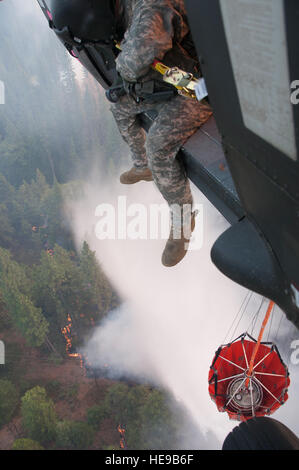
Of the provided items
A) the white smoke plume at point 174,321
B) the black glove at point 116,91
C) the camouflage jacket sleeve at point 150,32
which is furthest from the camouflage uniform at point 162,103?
the white smoke plume at point 174,321

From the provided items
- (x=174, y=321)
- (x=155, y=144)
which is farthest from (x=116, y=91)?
Answer: (x=174, y=321)

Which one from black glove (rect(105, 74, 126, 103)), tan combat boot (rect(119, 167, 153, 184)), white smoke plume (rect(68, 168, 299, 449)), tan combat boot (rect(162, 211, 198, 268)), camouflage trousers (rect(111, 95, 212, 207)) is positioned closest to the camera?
camouflage trousers (rect(111, 95, 212, 207))

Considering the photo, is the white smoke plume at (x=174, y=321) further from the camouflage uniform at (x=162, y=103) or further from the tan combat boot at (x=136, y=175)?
the camouflage uniform at (x=162, y=103)

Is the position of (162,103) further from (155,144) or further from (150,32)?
(150,32)

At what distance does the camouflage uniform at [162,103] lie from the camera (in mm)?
3322

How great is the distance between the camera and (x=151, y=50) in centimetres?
332

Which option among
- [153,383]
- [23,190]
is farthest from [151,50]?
[23,190]

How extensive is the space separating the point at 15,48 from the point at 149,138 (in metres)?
64.4

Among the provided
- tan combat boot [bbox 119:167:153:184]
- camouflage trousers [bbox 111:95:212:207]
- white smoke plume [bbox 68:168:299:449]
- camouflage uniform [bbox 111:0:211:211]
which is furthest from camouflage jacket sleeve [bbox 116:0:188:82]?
white smoke plume [bbox 68:168:299:449]

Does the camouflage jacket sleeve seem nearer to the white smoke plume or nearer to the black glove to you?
the black glove

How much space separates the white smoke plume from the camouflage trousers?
2349 cm

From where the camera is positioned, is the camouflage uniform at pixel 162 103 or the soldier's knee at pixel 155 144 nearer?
the camouflage uniform at pixel 162 103

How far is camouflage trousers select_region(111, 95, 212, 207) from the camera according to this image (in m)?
3.95

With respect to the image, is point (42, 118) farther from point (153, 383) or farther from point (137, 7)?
point (137, 7)
